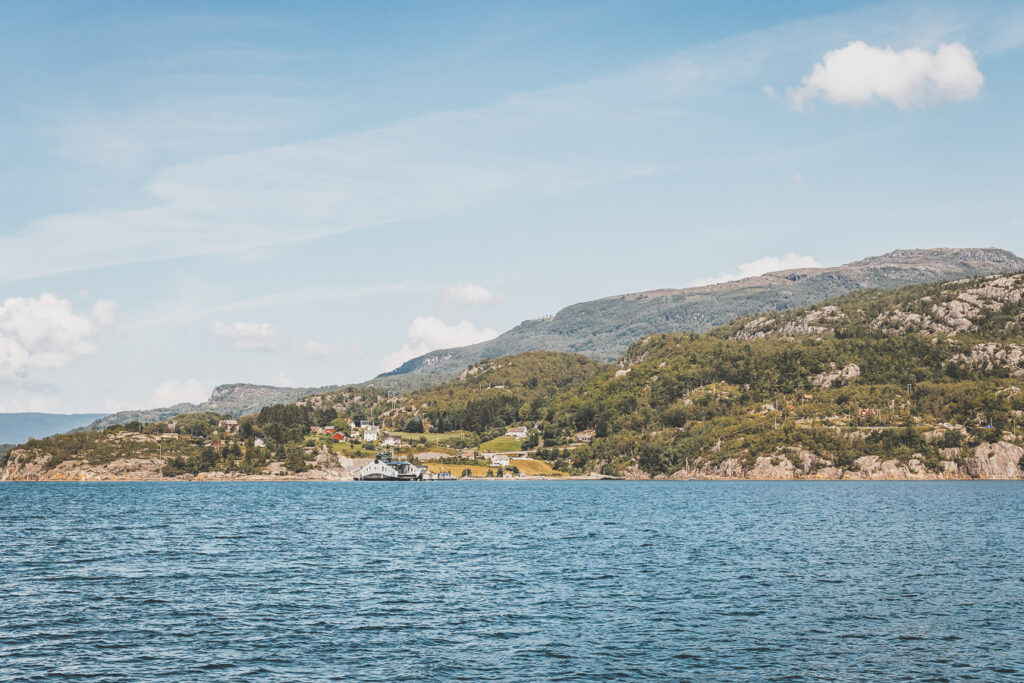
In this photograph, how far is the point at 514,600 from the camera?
188 feet

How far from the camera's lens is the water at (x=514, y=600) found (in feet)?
134

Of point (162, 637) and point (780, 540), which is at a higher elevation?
point (162, 637)

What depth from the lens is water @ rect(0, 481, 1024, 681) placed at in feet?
134

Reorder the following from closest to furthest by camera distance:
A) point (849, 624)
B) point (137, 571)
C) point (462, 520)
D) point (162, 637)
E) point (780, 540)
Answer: point (162, 637) < point (849, 624) < point (137, 571) < point (780, 540) < point (462, 520)

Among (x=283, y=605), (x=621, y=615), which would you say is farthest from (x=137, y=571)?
(x=621, y=615)

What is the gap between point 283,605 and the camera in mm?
54750

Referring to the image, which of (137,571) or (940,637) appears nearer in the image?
(940,637)

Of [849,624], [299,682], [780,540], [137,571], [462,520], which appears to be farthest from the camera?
[462,520]

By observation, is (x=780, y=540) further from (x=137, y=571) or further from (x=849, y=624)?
(x=137, y=571)

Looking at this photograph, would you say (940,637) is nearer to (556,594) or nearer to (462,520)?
(556,594)

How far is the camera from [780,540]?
90.4m

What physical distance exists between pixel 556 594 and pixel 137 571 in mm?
33429

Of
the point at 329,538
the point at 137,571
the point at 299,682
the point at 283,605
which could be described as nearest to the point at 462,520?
the point at 329,538

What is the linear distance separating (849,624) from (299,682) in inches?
1191
